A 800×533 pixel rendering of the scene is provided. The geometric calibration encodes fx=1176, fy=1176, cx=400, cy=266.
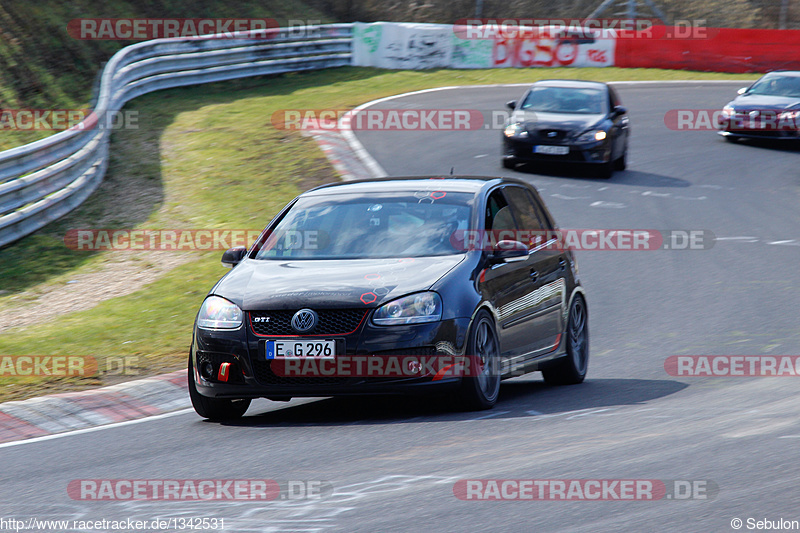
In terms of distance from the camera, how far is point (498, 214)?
8906mm

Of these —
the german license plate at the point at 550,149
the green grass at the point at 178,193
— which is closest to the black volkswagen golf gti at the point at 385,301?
the green grass at the point at 178,193

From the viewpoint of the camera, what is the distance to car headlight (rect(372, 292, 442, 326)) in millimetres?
7445

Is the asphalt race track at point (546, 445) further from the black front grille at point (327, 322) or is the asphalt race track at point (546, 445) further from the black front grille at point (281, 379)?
the black front grille at point (327, 322)

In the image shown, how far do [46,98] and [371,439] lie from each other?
757 inches

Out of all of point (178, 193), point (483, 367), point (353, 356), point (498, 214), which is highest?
point (498, 214)

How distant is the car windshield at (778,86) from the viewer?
2553 cm

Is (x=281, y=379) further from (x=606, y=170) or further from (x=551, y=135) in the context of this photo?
(x=606, y=170)

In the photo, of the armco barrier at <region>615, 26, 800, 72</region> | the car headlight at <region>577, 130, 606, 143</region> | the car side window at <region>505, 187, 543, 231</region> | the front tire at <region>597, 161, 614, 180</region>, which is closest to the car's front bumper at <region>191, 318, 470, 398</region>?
the car side window at <region>505, 187, 543, 231</region>

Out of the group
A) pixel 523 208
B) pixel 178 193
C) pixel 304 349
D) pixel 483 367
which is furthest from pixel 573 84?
pixel 304 349

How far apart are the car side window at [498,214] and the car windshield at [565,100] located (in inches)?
502

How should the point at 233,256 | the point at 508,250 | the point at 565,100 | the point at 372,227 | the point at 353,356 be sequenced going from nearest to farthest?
the point at 353,356, the point at 508,250, the point at 372,227, the point at 233,256, the point at 565,100

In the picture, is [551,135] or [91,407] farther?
[551,135]

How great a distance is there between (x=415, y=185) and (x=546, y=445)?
2.93 metres

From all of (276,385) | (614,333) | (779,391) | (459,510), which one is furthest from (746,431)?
(614,333)
